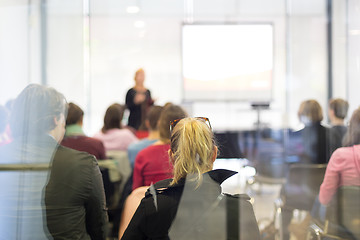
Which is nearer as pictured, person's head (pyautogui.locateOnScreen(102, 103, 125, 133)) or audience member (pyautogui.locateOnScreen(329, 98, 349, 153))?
audience member (pyautogui.locateOnScreen(329, 98, 349, 153))

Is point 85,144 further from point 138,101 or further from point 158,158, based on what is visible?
point 138,101

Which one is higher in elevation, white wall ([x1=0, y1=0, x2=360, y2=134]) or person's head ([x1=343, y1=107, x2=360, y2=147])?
white wall ([x1=0, y1=0, x2=360, y2=134])

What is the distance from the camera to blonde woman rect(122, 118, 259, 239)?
4.59 ft

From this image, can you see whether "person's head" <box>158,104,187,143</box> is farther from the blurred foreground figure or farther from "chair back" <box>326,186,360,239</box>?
"chair back" <box>326,186,360,239</box>

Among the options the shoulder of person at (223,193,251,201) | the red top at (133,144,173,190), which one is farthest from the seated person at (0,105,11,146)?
the shoulder of person at (223,193,251,201)

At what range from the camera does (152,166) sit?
75.6 inches

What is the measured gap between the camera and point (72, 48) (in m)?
3.04

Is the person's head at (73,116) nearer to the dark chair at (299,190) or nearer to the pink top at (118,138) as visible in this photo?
the pink top at (118,138)

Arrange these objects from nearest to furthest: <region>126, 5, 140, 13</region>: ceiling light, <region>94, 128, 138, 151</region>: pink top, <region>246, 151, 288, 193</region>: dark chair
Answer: <region>94, 128, 138, 151</region>: pink top
<region>246, 151, 288, 193</region>: dark chair
<region>126, 5, 140, 13</region>: ceiling light

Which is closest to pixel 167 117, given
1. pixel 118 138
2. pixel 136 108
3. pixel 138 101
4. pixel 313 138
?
pixel 313 138

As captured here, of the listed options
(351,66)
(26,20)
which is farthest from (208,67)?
(26,20)

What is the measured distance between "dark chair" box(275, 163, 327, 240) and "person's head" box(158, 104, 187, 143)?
2.80 ft

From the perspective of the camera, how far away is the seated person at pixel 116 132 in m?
2.99

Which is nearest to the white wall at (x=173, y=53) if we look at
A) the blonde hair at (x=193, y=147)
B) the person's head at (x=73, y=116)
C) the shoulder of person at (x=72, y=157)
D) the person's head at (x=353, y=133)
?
the person's head at (x=73, y=116)
